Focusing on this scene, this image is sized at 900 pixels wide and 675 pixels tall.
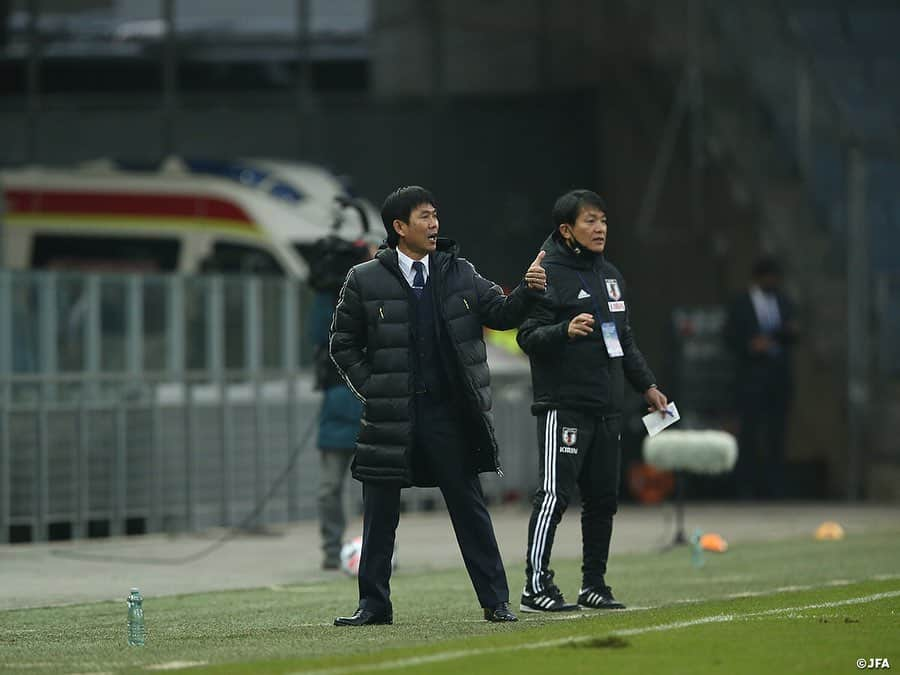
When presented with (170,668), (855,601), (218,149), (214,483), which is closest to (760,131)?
(218,149)

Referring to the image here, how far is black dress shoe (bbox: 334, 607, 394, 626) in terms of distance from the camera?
10.5 m

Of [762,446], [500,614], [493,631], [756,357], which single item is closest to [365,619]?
[500,614]

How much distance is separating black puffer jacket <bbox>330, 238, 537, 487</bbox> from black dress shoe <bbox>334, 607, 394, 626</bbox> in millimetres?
638

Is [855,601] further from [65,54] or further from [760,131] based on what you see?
[65,54]

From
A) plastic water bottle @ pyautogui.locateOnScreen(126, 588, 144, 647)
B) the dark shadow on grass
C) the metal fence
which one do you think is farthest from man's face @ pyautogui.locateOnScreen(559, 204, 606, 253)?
the metal fence

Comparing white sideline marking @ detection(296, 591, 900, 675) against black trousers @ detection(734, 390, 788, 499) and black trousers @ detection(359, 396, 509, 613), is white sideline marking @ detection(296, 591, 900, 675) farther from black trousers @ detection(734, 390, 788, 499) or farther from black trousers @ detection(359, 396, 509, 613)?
black trousers @ detection(734, 390, 788, 499)

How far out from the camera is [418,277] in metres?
10.6

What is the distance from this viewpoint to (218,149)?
27.7 meters

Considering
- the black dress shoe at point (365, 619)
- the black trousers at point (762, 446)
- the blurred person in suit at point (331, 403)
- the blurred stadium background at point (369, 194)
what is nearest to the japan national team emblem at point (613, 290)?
the black dress shoe at point (365, 619)

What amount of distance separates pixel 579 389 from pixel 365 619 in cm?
160

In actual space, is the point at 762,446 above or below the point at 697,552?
below

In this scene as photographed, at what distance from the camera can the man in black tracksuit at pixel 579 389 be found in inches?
436

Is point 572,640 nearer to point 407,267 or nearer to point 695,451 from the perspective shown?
point 407,267

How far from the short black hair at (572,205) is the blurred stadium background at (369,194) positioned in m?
7.21
